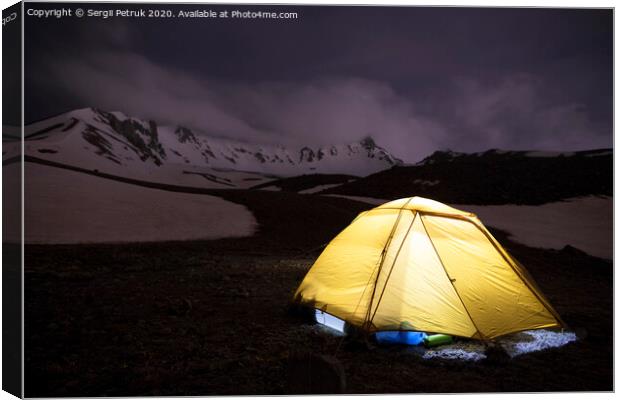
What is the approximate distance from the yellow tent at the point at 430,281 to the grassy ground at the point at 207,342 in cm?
56

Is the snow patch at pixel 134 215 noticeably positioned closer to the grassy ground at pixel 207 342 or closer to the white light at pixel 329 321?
the grassy ground at pixel 207 342

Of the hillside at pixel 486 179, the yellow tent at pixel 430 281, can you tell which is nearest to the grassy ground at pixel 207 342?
the yellow tent at pixel 430 281

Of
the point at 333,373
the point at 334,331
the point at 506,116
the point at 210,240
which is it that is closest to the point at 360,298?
the point at 334,331

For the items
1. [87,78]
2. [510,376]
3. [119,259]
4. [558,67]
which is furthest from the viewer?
[119,259]

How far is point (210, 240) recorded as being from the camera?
64.3 ft

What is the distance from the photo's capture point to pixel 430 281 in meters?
6.91

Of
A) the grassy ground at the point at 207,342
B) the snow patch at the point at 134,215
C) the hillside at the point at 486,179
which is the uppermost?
the hillside at the point at 486,179

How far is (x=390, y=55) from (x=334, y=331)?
17.5 ft

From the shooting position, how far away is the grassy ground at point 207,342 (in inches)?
231

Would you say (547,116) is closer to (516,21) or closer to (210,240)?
(516,21)

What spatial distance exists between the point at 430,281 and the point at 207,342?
389cm

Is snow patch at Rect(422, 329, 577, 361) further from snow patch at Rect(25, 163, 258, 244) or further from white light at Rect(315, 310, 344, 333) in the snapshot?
snow patch at Rect(25, 163, 258, 244)

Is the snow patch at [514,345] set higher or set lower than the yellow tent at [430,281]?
lower

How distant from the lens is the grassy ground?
587 centimetres
